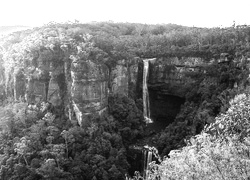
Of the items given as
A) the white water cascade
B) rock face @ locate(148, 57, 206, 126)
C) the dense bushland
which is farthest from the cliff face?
the white water cascade

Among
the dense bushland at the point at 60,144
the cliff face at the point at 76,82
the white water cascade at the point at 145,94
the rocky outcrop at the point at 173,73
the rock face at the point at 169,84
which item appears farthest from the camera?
the white water cascade at the point at 145,94

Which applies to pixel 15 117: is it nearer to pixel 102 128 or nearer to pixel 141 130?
pixel 102 128

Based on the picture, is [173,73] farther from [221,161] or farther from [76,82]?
[221,161]

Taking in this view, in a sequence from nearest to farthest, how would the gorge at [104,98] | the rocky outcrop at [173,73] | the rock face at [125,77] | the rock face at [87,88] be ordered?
1. the gorge at [104,98]
2. the rock face at [87,88]
3. the rock face at [125,77]
4. the rocky outcrop at [173,73]

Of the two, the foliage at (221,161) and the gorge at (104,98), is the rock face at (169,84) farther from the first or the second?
the foliage at (221,161)

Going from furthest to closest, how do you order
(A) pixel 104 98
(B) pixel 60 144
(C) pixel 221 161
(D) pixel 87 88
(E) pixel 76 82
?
(A) pixel 104 98, (D) pixel 87 88, (E) pixel 76 82, (B) pixel 60 144, (C) pixel 221 161

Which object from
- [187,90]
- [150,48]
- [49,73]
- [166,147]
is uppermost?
[150,48]

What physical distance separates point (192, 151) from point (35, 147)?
45.3 feet

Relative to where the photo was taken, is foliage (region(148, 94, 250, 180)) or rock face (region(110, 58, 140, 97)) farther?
rock face (region(110, 58, 140, 97))

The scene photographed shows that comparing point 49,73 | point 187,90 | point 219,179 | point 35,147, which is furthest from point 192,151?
point 187,90

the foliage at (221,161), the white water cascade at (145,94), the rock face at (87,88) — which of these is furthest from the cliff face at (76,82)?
the foliage at (221,161)

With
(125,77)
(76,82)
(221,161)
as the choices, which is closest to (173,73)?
(125,77)

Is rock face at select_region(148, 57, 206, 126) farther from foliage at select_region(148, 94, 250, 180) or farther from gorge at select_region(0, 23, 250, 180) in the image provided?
foliage at select_region(148, 94, 250, 180)

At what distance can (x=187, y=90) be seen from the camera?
84.2ft
